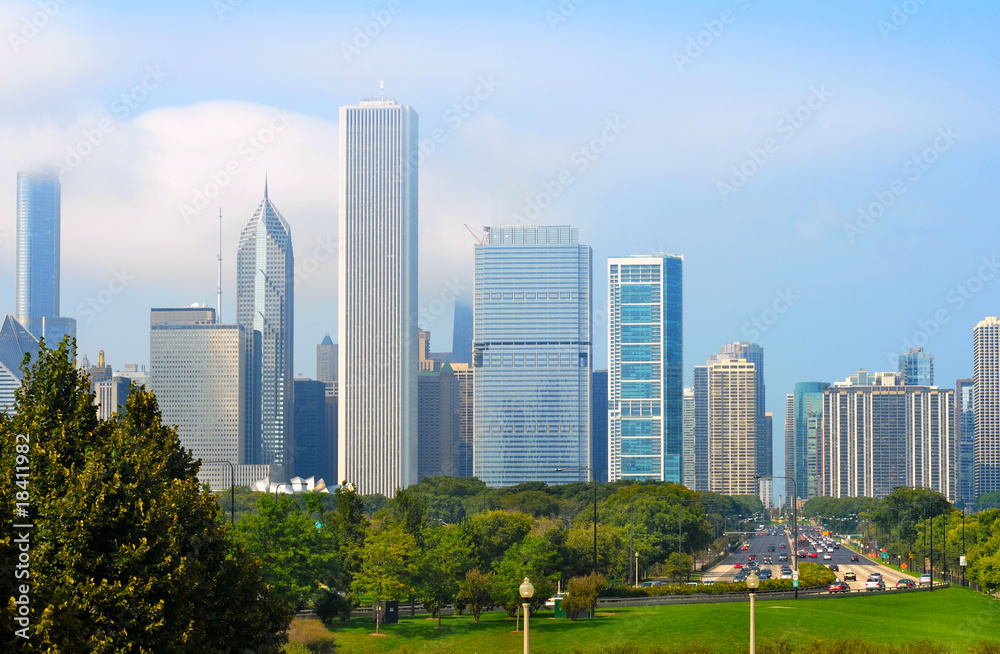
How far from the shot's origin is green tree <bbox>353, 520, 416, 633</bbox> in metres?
60.4

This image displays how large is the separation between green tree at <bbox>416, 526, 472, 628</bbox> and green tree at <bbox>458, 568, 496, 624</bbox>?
1190 mm

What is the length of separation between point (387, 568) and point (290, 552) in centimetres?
644

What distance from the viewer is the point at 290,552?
188ft

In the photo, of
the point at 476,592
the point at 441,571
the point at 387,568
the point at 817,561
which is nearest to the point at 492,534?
the point at 441,571

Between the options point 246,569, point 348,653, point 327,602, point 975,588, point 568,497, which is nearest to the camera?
point 246,569

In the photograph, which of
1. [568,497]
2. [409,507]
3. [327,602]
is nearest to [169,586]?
[327,602]

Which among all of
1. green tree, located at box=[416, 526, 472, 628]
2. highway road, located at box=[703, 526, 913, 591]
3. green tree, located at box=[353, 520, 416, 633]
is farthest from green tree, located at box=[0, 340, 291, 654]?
highway road, located at box=[703, 526, 913, 591]

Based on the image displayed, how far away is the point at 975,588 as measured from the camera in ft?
311

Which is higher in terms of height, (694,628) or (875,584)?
(694,628)

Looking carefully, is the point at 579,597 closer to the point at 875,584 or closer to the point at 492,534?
the point at 492,534

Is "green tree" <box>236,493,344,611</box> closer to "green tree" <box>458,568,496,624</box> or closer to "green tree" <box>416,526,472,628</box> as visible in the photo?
"green tree" <box>416,526,472,628</box>

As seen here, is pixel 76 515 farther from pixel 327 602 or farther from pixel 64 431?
pixel 327 602

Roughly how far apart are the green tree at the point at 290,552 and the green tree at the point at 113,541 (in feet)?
94.6

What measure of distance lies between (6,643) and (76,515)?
5381 mm
